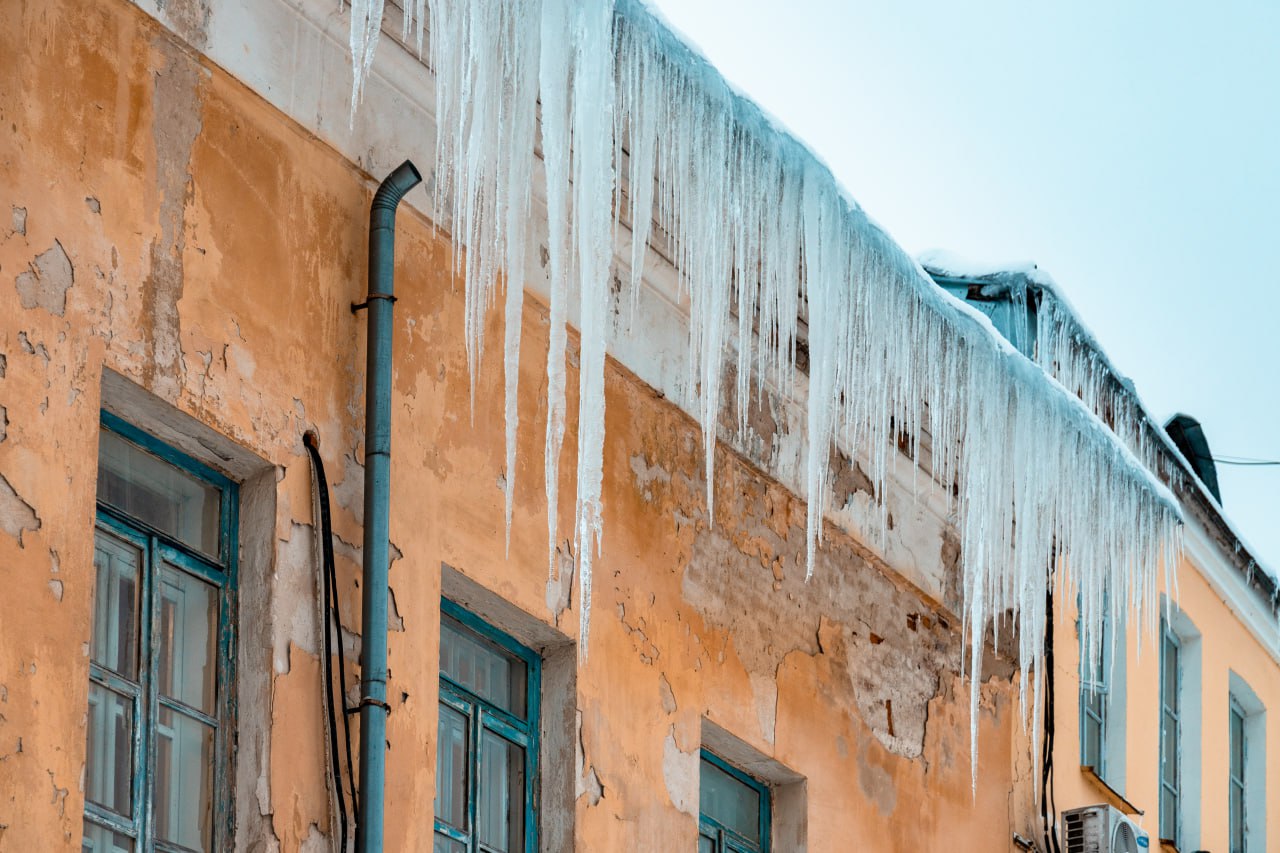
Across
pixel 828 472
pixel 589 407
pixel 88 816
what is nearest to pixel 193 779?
pixel 88 816

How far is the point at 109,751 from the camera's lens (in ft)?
18.5

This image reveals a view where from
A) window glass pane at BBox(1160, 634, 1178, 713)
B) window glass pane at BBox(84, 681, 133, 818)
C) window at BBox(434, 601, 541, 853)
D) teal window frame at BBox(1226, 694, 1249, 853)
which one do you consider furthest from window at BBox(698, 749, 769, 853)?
teal window frame at BBox(1226, 694, 1249, 853)

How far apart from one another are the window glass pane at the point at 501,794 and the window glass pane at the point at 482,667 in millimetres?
126

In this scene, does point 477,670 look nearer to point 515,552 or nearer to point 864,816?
point 515,552

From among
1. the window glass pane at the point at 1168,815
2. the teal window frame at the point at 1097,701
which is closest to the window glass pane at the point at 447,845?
the teal window frame at the point at 1097,701

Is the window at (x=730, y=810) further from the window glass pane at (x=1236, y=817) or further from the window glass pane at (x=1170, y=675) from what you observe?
the window glass pane at (x=1236, y=817)

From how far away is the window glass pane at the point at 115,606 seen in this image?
572 centimetres

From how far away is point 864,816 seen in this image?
8953mm

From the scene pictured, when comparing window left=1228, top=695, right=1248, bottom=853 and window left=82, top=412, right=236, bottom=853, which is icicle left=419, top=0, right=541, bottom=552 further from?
window left=1228, top=695, right=1248, bottom=853

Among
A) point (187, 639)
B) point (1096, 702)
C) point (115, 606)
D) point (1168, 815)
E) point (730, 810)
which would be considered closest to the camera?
point (115, 606)

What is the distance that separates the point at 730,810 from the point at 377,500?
2500mm

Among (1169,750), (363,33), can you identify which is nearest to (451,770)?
(363,33)

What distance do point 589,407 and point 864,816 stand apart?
279 centimetres

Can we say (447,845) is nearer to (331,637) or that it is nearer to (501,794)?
(501,794)
